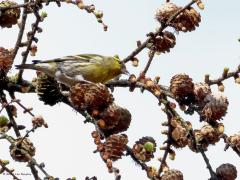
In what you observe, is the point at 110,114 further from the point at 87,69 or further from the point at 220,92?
the point at 87,69

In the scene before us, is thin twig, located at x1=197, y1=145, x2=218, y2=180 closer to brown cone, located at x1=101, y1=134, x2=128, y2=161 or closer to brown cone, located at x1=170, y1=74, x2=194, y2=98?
brown cone, located at x1=101, y1=134, x2=128, y2=161

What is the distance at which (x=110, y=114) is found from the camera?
11.1ft

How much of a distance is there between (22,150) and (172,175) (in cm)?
112

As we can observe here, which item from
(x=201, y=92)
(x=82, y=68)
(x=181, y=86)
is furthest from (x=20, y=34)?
(x=201, y=92)

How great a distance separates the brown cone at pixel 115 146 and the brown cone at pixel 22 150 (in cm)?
76

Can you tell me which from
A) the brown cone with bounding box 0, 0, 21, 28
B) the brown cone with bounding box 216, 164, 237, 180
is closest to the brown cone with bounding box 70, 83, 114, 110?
the brown cone with bounding box 216, 164, 237, 180

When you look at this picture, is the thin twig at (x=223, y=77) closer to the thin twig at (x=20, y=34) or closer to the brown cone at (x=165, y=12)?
the brown cone at (x=165, y=12)

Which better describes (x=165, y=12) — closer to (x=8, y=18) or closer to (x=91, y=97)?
(x=91, y=97)

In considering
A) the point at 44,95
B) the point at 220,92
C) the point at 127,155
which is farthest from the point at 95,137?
the point at 44,95

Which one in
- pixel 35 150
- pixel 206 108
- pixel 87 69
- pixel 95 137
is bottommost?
pixel 95 137

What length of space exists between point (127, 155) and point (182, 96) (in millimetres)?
687

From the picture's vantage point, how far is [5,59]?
4.59 meters

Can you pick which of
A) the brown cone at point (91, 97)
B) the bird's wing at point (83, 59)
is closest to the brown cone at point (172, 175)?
the brown cone at point (91, 97)

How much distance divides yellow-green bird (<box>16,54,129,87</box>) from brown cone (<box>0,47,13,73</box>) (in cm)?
26
